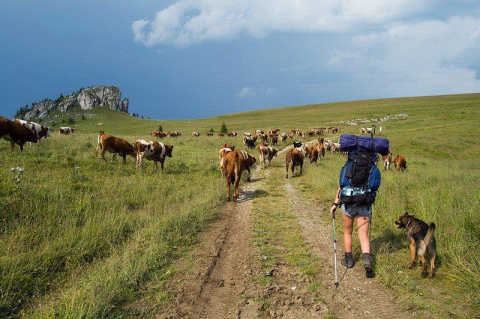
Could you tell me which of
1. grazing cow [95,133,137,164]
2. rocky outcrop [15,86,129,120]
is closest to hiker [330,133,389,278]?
grazing cow [95,133,137,164]

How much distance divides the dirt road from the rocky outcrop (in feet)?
440

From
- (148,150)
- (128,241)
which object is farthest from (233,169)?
(148,150)

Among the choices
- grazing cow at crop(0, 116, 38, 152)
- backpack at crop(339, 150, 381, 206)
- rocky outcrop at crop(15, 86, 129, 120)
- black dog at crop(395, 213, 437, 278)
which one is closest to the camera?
black dog at crop(395, 213, 437, 278)

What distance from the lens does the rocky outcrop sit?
→ 123 metres

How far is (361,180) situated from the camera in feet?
15.2

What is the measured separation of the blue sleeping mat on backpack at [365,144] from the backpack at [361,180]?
0.26ft

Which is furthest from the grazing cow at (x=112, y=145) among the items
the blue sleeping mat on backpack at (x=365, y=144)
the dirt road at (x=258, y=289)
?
the blue sleeping mat on backpack at (x=365, y=144)

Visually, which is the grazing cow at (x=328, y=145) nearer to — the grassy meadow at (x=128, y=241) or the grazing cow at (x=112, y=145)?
the grassy meadow at (x=128, y=241)

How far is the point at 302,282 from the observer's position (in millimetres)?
4250

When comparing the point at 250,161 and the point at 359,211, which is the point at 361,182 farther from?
the point at 250,161

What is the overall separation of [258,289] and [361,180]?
2328mm

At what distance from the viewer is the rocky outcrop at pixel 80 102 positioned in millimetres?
123494

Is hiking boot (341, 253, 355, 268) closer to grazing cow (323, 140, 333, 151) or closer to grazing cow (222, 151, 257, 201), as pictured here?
grazing cow (222, 151, 257, 201)

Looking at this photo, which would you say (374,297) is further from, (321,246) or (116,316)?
(116,316)
